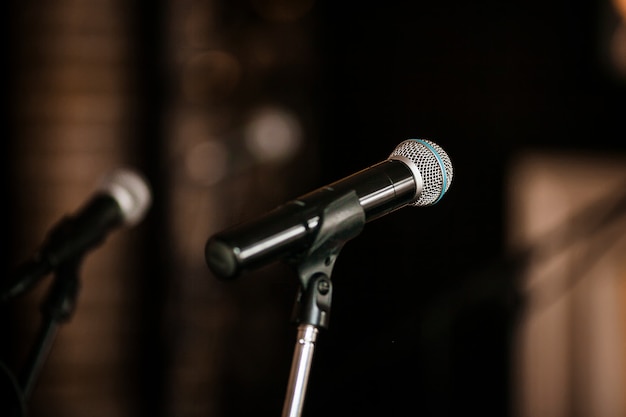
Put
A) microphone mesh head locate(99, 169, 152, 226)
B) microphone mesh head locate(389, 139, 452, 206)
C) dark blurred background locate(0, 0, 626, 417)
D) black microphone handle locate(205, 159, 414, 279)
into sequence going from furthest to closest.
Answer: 1. dark blurred background locate(0, 0, 626, 417)
2. microphone mesh head locate(99, 169, 152, 226)
3. microphone mesh head locate(389, 139, 452, 206)
4. black microphone handle locate(205, 159, 414, 279)

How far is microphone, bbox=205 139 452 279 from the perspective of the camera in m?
0.84

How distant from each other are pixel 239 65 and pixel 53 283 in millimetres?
A: 2362

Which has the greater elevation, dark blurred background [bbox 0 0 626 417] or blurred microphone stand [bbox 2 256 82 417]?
dark blurred background [bbox 0 0 626 417]

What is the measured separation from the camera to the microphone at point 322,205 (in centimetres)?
84

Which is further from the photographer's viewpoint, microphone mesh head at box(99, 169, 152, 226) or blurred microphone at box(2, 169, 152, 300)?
microphone mesh head at box(99, 169, 152, 226)

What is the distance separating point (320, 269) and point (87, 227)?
535 mm

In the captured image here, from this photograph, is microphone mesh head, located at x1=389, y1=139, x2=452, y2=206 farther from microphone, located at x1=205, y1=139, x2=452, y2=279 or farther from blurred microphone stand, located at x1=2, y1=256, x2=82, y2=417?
blurred microphone stand, located at x1=2, y1=256, x2=82, y2=417

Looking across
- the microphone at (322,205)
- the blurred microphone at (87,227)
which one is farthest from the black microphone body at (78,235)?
the microphone at (322,205)

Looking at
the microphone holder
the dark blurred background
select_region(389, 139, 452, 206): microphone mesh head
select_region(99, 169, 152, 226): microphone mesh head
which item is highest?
the dark blurred background

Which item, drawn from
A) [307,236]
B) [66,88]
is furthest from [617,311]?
[307,236]

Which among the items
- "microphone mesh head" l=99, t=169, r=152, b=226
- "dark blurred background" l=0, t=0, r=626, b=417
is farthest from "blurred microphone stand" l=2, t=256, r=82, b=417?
"dark blurred background" l=0, t=0, r=626, b=417

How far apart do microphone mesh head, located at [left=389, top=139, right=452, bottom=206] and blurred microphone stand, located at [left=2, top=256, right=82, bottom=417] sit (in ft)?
2.04

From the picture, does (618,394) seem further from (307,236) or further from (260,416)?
(307,236)

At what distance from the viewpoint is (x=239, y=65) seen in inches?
139
